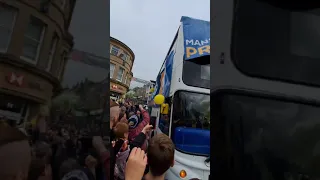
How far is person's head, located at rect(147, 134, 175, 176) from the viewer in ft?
5.41

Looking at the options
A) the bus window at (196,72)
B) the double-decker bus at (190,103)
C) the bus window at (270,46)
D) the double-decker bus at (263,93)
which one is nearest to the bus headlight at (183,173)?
the double-decker bus at (190,103)

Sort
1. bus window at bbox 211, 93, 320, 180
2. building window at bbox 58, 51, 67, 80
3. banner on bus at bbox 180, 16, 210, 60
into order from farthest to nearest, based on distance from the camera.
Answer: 1. banner on bus at bbox 180, 16, 210, 60
2. bus window at bbox 211, 93, 320, 180
3. building window at bbox 58, 51, 67, 80

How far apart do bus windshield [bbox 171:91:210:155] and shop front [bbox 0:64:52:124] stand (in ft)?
13.6

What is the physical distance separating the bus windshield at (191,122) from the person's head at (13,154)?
4122mm

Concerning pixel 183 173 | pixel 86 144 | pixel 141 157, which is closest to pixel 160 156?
pixel 141 157

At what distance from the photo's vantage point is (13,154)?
27.6 inches

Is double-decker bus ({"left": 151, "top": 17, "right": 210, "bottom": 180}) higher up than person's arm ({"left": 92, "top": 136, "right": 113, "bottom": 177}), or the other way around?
double-decker bus ({"left": 151, "top": 17, "right": 210, "bottom": 180})

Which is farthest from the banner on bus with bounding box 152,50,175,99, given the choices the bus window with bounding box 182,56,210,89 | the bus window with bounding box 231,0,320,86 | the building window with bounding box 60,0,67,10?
the building window with bounding box 60,0,67,10

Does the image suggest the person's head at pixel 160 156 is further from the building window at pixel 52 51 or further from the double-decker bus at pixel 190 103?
the double-decker bus at pixel 190 103

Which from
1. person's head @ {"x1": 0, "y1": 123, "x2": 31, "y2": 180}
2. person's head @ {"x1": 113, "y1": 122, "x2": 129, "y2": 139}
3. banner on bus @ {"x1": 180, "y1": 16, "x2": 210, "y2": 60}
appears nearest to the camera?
person's head @ {"x1": 0, "y1": 123, "x2": 31, "y2": 180}

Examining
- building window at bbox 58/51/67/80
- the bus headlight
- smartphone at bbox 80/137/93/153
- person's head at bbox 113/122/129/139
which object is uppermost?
building window at bbox 58/51/67/80

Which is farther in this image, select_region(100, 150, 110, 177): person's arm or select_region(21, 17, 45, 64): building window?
select_region(100, 150, 110, 177): person's arm

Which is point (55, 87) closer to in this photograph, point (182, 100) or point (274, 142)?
point (274, 142)

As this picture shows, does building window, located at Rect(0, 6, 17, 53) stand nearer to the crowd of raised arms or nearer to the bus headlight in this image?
the crowd of raised arms
